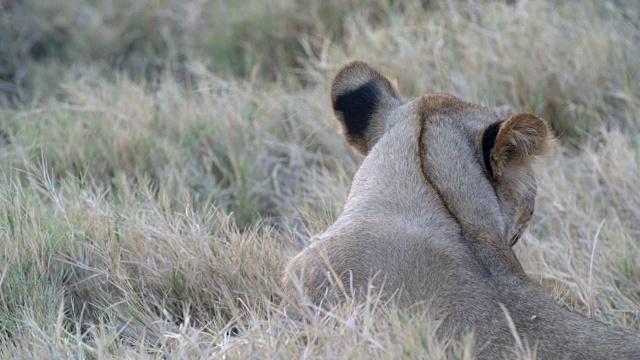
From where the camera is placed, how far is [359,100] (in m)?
3.95

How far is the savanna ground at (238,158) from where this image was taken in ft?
11.9

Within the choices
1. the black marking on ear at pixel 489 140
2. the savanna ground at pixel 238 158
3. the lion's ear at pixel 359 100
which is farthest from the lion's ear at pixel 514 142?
the savanna ground at pixel 238 158

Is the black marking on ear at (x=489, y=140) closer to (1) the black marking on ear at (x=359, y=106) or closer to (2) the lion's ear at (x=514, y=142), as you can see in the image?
(2) the lion's ear at (x=514, y=142)

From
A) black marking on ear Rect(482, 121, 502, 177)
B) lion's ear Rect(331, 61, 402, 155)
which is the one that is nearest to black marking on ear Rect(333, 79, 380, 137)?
lion's ear Rect(331, 61, 402, 155)

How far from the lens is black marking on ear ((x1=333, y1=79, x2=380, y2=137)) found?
3.93 meters

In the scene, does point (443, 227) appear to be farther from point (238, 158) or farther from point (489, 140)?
point (238, 158)

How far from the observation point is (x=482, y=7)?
723 cm

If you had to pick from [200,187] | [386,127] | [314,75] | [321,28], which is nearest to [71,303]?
[386,127]

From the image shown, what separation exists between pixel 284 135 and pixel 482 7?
1907 mm

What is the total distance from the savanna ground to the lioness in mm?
157

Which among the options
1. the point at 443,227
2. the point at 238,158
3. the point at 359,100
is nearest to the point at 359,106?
the point at 359,100

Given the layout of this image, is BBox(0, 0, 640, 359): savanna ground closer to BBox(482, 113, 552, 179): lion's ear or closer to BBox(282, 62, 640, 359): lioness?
BBox(282, 62, 640, 359): lioness

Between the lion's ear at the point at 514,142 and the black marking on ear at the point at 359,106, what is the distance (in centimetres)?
55

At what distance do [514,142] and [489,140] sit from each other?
0.08m
